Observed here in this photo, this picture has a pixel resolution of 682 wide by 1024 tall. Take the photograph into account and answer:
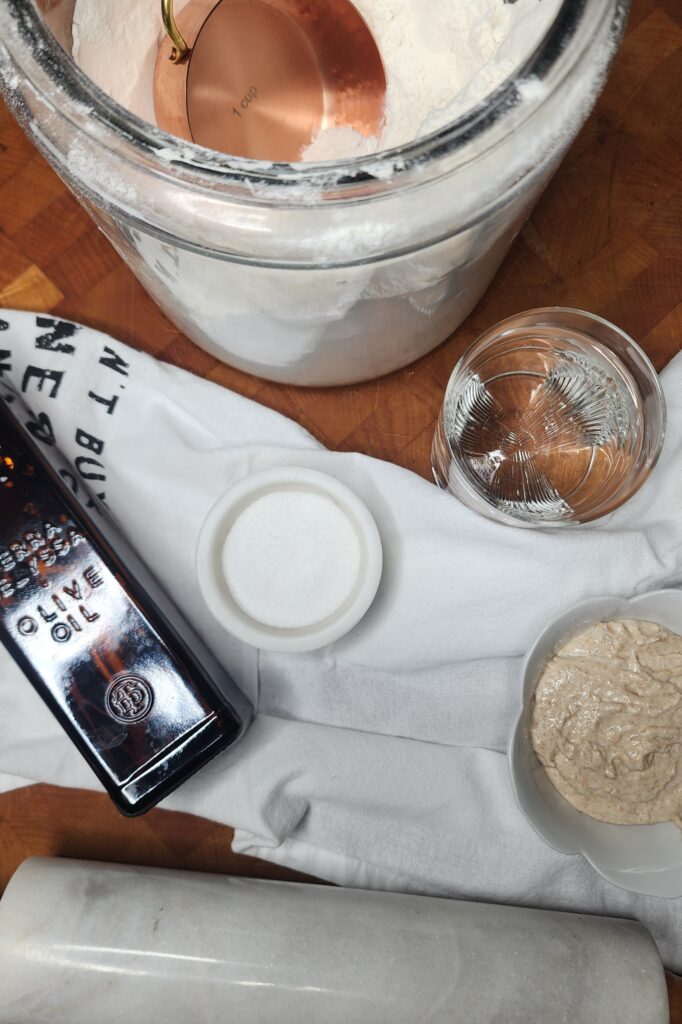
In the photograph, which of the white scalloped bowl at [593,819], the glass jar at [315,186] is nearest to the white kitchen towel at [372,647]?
the white scalloped bowl at [593,819]

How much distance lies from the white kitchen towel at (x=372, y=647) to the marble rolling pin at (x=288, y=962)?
34 mm

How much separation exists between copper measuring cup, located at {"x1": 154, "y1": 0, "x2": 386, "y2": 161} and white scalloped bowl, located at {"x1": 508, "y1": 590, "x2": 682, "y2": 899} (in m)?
0.29

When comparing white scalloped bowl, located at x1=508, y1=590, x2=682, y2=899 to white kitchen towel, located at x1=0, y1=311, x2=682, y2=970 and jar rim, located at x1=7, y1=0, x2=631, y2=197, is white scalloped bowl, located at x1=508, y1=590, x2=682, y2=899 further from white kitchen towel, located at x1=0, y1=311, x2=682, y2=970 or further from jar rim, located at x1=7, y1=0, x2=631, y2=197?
jar rim, located at x1=7, y1=0, x2=631, y2=197

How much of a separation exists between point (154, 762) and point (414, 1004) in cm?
20

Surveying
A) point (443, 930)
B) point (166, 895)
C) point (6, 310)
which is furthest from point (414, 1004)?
point (6, 310)

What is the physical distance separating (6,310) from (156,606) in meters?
0.21

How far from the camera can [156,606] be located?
48 centimetres

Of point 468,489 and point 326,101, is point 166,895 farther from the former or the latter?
point 326,101

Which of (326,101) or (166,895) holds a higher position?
(326,101)

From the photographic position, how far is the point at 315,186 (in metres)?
0.29

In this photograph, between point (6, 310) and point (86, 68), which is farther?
point (6, 310)

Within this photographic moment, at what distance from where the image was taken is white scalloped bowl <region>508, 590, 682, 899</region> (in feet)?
1.59

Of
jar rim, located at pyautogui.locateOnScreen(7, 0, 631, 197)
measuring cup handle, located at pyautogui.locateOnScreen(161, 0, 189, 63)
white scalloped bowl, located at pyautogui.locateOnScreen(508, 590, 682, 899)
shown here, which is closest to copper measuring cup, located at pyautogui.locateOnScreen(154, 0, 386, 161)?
measuring cup handle, located at pyautogui.locateOnScreen(161, 0, 189, 63)

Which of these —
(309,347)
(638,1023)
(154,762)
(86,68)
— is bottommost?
(638,1023)
